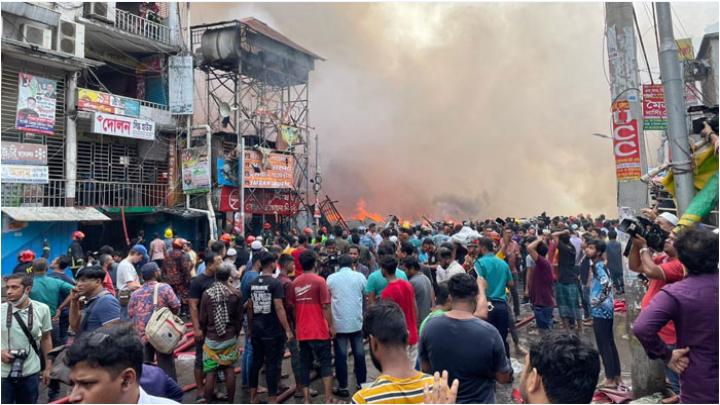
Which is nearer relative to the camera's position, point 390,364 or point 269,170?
point 390,364

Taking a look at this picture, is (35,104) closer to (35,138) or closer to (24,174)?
(35,138)

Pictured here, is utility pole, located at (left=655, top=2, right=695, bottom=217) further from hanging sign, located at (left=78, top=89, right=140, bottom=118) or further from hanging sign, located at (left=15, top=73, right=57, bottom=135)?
hanging sign, located at (left=78, top=89, right=140, bottom=118)

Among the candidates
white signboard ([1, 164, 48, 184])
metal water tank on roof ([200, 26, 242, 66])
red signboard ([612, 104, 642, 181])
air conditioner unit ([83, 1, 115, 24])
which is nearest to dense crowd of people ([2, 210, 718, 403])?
red signboard ([612, 104, 642, 181])

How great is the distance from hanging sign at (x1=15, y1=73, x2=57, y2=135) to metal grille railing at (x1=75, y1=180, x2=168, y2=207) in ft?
6.55

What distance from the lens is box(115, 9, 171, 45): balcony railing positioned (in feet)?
52.5

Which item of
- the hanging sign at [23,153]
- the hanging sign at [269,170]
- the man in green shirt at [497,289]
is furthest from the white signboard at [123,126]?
the man in green shirt at [497,289]

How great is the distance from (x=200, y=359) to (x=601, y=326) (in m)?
4.56

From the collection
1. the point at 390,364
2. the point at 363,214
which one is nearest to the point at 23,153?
the point at 390,364

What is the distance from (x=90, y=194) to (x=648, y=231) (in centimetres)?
1671

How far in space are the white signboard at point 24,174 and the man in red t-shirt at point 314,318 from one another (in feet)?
38.8

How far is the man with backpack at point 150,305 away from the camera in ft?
14.9

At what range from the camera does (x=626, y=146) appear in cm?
455

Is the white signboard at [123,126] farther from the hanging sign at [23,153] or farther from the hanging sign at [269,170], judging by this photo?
the hanging sign at [269,170]

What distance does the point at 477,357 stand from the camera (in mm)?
2672
